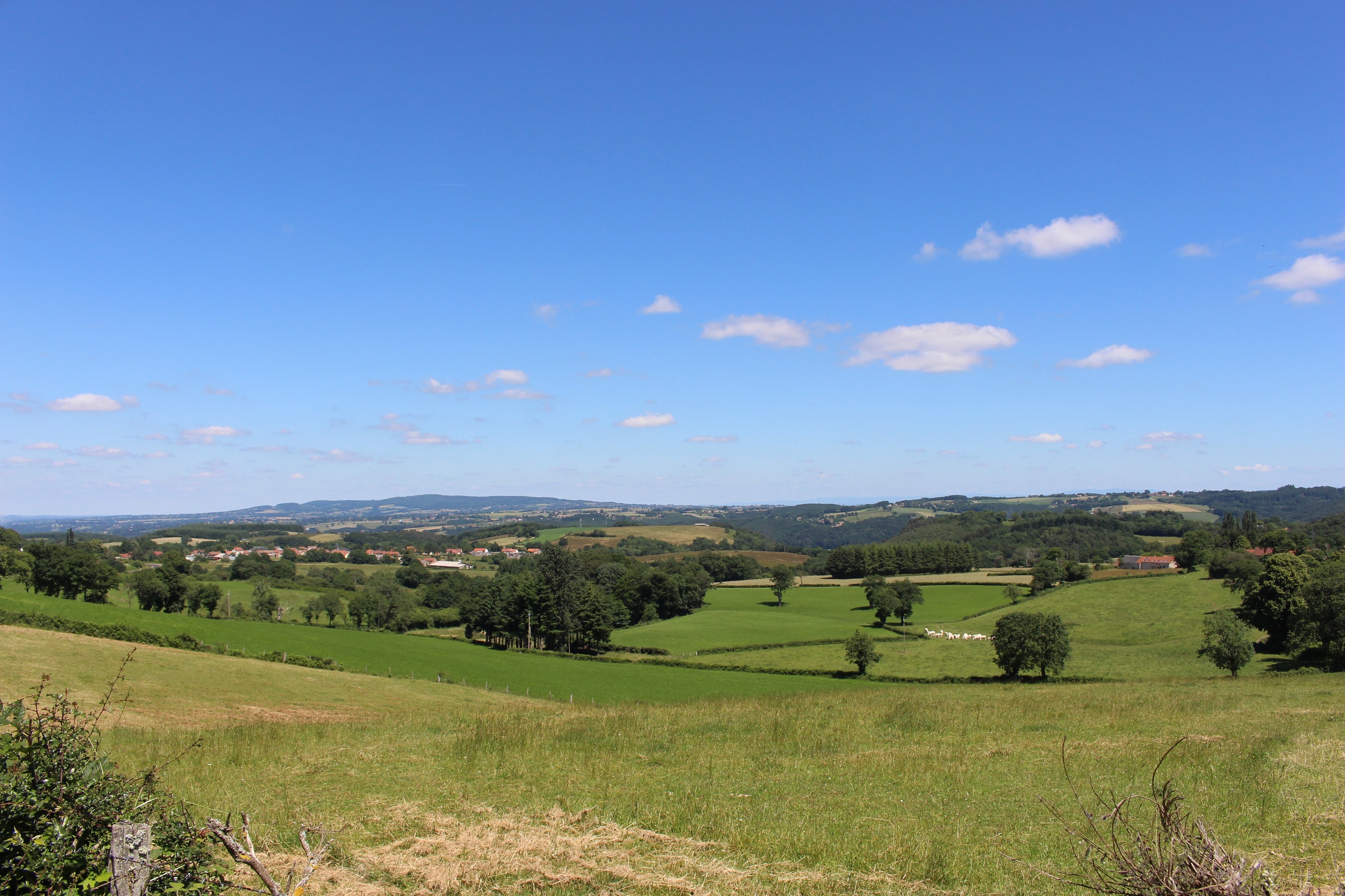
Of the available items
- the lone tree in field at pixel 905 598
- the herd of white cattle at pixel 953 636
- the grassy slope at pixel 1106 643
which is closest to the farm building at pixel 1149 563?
the grassy slope at pixel 1106 643

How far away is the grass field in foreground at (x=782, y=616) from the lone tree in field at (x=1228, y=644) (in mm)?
36069

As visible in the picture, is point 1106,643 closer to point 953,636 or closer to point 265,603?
point 953,636

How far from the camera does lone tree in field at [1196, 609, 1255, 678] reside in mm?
43219

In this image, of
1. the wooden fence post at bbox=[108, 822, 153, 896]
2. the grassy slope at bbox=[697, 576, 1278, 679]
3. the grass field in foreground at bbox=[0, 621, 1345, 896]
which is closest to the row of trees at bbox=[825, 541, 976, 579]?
the grassy slope at bbox=[697, 576, 1278, 679]

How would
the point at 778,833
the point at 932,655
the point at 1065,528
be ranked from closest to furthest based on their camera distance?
the point at 778,833
the point at 932,655
the point at 1065,528

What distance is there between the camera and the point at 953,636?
75125 millimetres

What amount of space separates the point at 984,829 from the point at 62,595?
9540cm

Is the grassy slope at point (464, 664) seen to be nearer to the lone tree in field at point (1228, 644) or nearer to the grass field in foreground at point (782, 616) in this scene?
the grass field in foreground at point (782, 616)

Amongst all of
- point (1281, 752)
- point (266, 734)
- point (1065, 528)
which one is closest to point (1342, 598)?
point (1281, 752)

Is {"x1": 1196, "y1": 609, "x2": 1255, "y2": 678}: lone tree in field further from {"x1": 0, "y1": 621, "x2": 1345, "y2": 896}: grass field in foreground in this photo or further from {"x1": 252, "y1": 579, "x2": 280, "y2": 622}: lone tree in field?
{"x1": 252, "y1": 579, "x2": 280, "y2": 622}: lone tree in field

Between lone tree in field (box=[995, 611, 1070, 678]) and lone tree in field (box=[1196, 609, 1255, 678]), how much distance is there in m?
7.75

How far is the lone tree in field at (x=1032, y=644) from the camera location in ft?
156

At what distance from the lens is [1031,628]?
48.2 meters

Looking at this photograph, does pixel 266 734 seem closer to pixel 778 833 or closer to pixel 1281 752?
pixel 778 833
